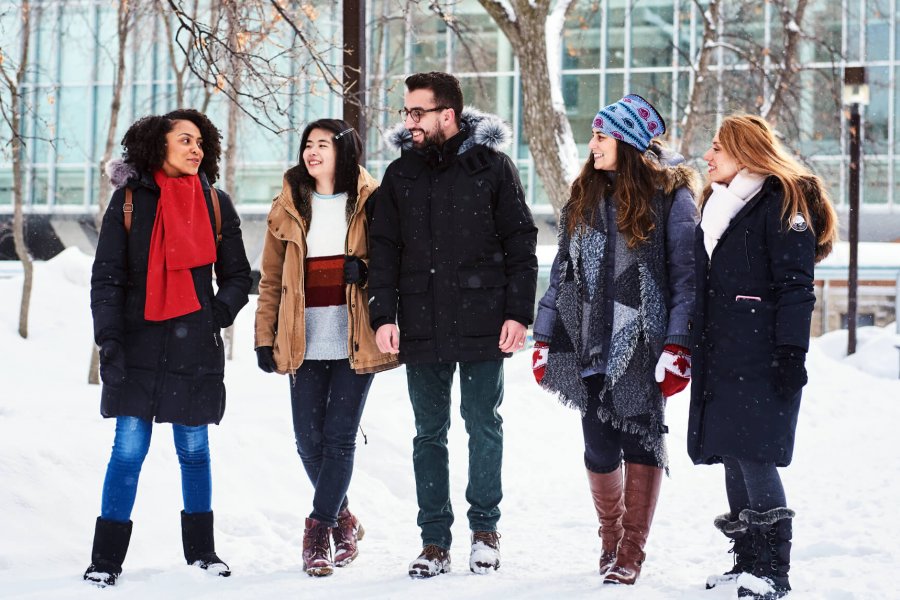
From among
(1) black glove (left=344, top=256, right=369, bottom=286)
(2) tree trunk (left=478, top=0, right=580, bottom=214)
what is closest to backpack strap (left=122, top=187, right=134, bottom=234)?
(1) black glove (left=344, top=256, right=369, bottom=286)

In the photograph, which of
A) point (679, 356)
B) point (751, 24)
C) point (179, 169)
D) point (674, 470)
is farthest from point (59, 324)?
point (751, 24)

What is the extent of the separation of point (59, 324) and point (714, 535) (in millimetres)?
13013

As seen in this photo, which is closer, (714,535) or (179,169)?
(179,169)

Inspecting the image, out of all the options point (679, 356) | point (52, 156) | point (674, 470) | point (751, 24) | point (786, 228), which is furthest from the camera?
point (52, 156)

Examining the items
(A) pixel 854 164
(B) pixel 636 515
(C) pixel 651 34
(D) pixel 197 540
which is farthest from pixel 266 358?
(C) pixel 651 34

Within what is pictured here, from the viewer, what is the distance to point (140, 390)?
14.6 feet

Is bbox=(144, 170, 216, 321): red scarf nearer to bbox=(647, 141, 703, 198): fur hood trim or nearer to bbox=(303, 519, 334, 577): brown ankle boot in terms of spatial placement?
bbox=(303, 519, 334, 577): brown ankle boot

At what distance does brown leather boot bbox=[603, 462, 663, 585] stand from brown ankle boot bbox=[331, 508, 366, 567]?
1203 mm

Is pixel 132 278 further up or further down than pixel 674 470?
further up

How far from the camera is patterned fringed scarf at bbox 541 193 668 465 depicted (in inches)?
173

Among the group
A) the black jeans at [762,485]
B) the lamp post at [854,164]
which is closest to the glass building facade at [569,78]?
the lamp post at [854,164]

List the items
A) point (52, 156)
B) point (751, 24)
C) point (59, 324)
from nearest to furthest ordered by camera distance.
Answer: point (59, 324) < point (751, 24) < point (52, 156)

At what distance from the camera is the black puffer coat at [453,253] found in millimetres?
4645

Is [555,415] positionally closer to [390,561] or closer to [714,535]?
[714,535]
